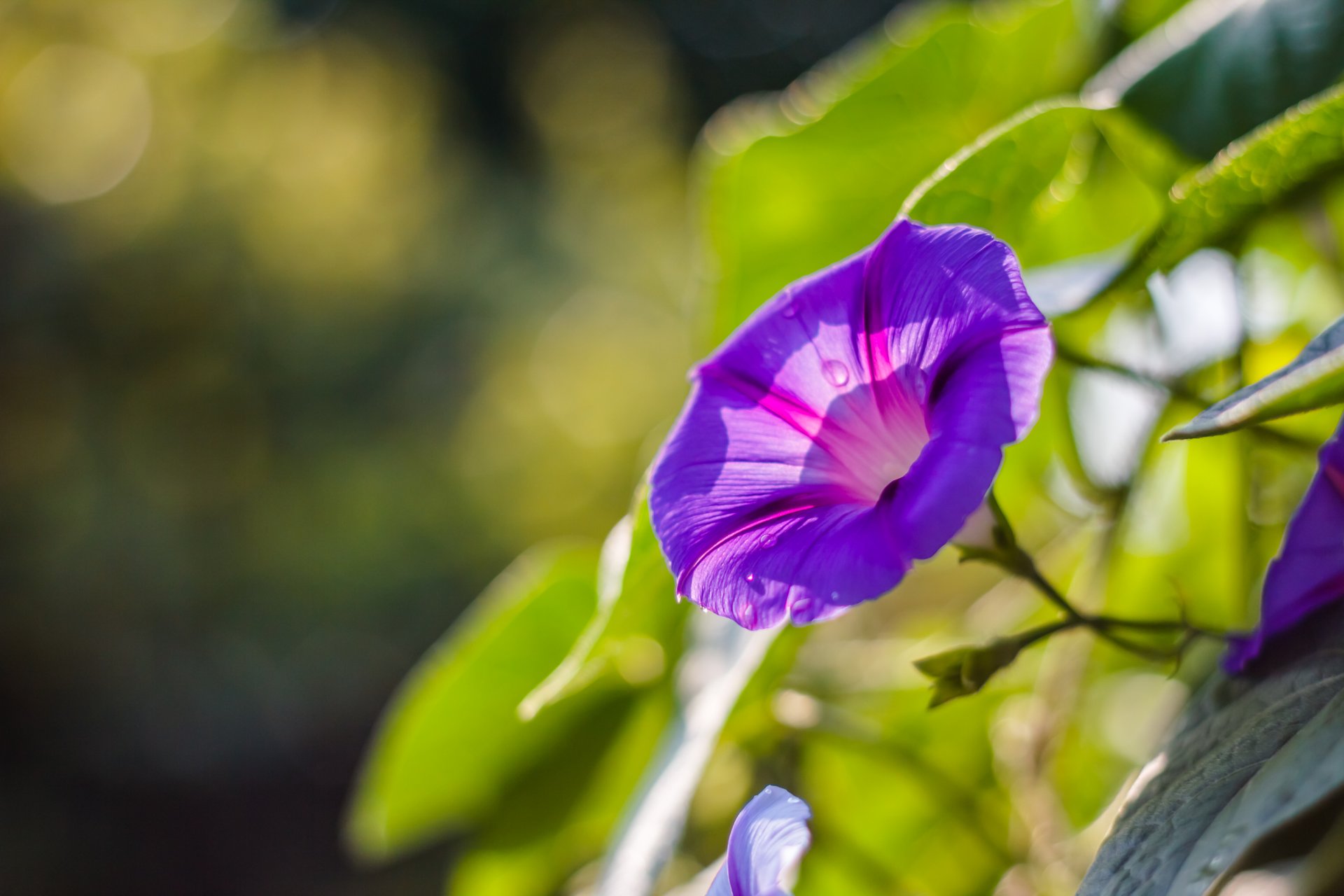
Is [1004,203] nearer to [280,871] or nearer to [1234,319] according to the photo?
[1234,319]

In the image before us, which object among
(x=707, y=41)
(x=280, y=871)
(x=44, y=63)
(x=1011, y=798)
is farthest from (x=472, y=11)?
(x=1011, y=798)

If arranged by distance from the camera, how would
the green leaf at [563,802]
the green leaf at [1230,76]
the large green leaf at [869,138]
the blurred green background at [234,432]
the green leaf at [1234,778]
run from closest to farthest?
the green leaf at [1234,778] → the green leaf at [1230,76] → the large green leaf at [869,138] → the green leaf at [563,802] → the blurred green background at [234,432]

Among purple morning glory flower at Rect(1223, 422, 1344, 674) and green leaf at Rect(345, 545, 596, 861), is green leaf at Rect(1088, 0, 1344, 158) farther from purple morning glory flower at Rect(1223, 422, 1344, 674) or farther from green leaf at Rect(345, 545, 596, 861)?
green leaf at Rect(345, 545, 596, 861)

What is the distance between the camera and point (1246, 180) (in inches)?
15.6

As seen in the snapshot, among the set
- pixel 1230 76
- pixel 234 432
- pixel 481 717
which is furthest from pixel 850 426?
pixel 234 432

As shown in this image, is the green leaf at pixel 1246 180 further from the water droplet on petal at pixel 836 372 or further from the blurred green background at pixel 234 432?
the blurred green background at pixel 234 432

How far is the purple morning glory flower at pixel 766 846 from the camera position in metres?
0.27

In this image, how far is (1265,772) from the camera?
0.88ft

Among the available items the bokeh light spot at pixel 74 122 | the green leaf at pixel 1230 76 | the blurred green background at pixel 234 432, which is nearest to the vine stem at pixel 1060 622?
the green leaf at pixel 1230 76

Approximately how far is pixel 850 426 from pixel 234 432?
4871 millimetres

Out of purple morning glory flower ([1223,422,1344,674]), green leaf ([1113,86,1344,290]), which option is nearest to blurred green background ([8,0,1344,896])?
green leaf ([1113,86,1344,290])

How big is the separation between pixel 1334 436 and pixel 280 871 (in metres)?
4.95

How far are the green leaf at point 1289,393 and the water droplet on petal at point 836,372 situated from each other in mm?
123

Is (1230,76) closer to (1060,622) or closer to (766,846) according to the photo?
(1060,622)
